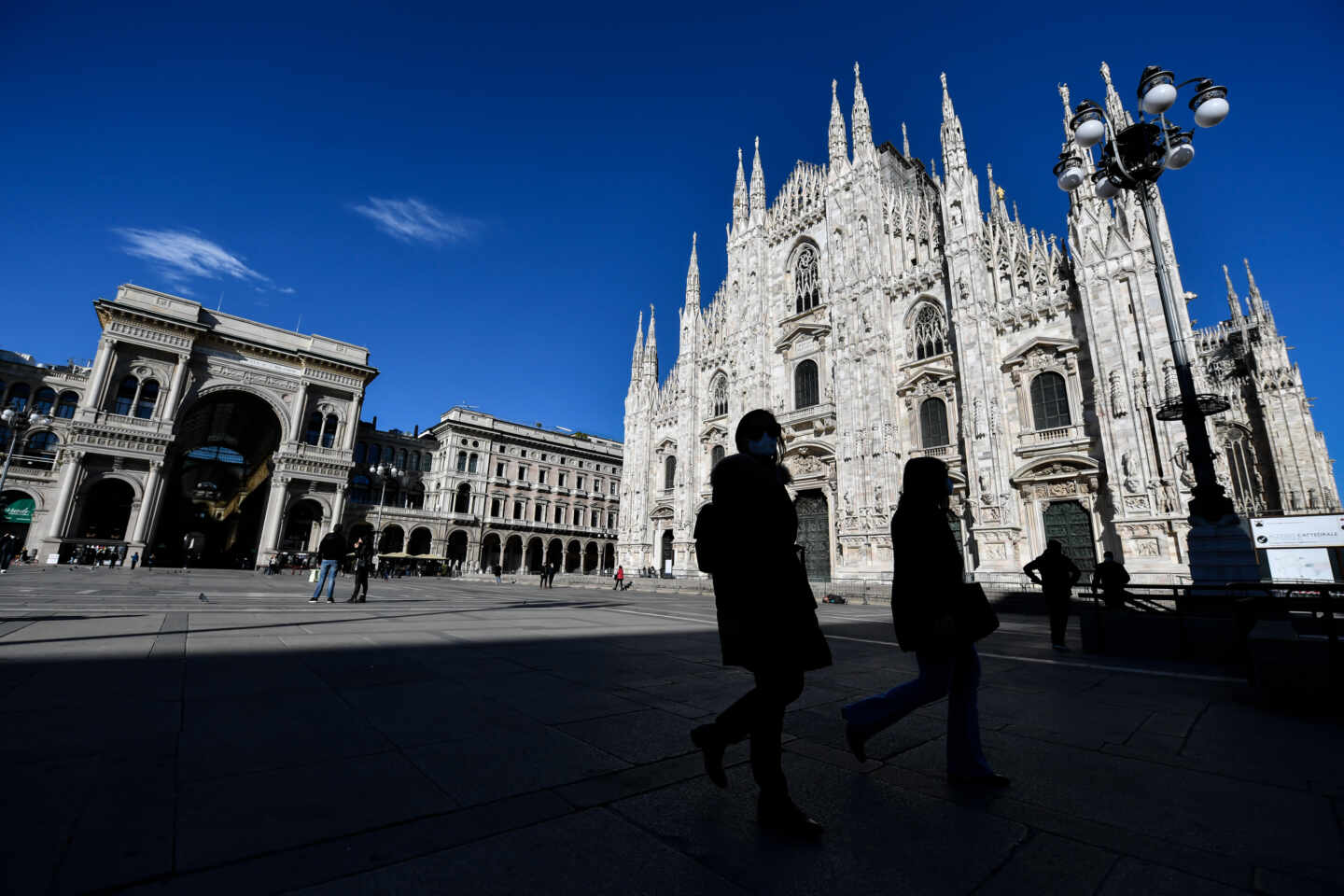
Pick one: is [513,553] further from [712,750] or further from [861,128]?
[712,750]

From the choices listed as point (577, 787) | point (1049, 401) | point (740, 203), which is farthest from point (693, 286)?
point (577, 787)

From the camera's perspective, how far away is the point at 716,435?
1192 inches

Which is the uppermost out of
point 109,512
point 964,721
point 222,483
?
point 222,483

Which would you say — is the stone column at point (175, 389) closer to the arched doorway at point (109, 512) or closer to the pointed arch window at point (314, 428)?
the arched doorway at point (109, 512)

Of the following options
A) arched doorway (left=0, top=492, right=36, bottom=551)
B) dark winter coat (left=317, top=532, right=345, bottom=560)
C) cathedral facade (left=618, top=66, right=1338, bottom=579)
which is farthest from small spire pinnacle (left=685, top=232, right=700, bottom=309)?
arched doorway (left=0, top=492, right=36, bottom=551)

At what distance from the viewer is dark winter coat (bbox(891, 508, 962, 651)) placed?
254cm

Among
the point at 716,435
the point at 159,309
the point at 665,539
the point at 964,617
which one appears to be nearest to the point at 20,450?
the point at 159,309

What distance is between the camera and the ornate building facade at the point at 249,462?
30156 millimetres

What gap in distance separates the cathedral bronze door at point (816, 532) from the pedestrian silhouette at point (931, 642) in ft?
72.5

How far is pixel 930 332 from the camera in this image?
2302cm

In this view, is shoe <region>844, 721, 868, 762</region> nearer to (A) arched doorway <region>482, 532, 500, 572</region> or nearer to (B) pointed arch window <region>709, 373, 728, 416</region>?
(B) pointed arch window <region>709, 373, 728, 416</region>

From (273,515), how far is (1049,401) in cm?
4018

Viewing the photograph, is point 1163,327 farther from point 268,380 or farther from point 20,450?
point 20,450

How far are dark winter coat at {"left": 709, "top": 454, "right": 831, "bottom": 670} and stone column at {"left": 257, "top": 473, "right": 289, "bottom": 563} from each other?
3839 cm
